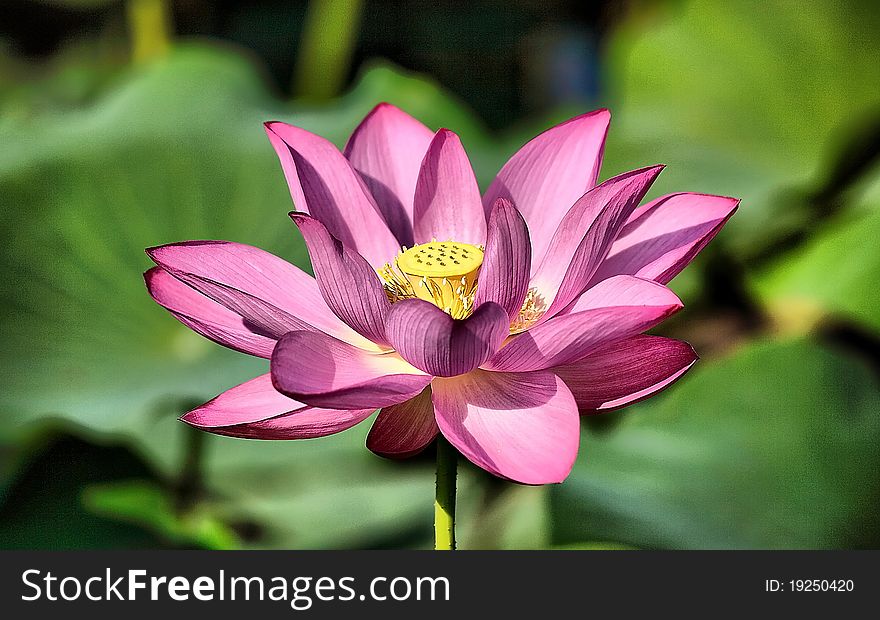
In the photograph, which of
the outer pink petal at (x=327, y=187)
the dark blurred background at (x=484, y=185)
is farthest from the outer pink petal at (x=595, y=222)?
the dark blurred background at (x=484, y=185)

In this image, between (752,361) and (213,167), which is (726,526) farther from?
(213,167)

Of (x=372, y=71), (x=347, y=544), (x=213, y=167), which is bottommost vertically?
(x=347, y=544)

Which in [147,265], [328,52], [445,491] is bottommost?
[445,491]

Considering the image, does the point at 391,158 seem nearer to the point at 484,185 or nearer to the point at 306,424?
the point at 306,424

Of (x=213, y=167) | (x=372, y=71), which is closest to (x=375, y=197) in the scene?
(x=213, y=167)

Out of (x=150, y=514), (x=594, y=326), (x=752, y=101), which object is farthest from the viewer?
(x=752, y=101)

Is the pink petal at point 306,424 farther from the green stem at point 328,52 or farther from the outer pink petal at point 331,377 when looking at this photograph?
the green stem at point 328,52

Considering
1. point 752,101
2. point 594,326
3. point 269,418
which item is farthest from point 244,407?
point 752,101

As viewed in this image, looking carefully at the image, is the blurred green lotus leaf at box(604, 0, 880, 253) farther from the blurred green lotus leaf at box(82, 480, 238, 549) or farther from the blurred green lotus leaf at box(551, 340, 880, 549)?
the blurred green lotus leaf at box(82, 480, 238, 549)
